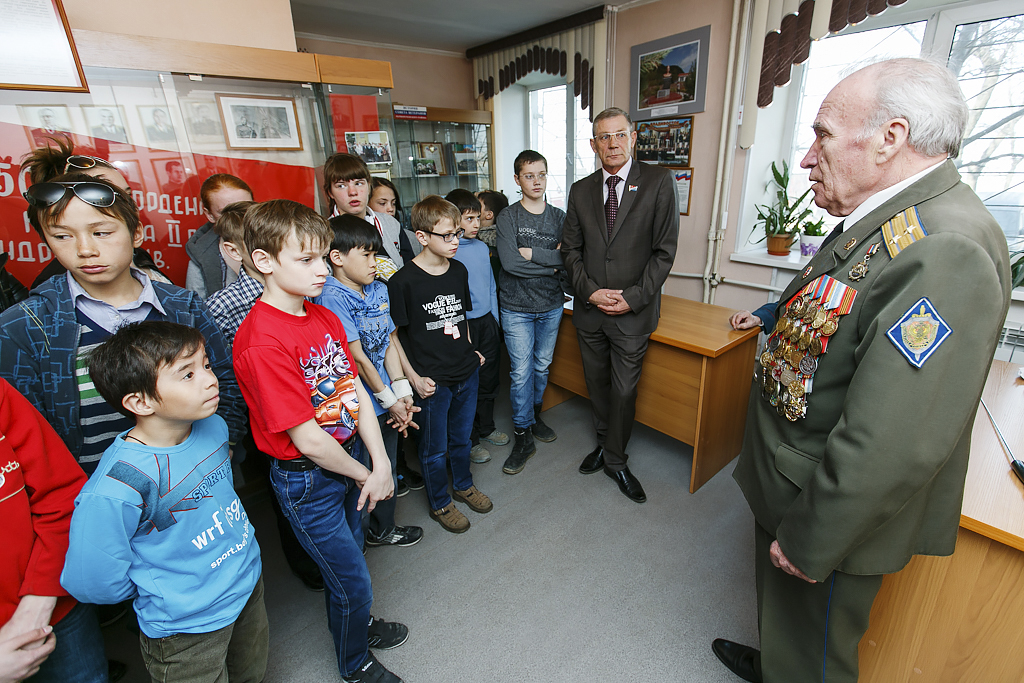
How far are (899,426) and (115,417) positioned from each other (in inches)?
68.4

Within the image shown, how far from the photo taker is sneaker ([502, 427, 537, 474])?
244cm

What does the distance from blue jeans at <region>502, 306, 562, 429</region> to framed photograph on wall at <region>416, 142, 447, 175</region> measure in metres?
2.61

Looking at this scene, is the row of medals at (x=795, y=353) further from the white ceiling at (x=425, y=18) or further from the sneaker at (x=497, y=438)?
the white ceiling at (x=425, y=18)

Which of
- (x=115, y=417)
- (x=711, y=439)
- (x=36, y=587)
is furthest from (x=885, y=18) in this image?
(x=36, y=587)

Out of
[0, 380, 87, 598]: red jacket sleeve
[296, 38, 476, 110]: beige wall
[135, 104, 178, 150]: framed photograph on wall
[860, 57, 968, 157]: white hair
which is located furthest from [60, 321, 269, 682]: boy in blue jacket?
[296, 38, 476, 110]: beige wall

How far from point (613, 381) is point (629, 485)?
0.50 meters

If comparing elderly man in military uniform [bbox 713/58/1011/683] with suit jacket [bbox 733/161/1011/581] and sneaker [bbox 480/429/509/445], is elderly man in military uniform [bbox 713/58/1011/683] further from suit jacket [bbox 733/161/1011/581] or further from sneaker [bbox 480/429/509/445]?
sneaker [bbox 480/429/509/445]

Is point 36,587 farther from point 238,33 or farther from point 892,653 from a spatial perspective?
point 238,33

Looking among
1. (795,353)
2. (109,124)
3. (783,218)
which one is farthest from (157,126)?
(783,218)

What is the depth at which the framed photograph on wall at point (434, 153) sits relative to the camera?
4.39m

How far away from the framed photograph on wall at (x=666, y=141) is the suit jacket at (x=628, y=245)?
1.65 m

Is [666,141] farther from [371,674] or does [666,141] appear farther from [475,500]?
[371,674]

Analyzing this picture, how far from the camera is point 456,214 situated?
1.77 metres

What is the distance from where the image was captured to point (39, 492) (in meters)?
0.89
